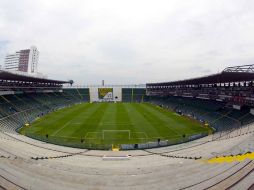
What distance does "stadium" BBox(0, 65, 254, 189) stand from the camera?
16094 mm

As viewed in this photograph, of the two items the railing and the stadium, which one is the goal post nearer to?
the stadium

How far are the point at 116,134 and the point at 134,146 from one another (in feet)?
35.5

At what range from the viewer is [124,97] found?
11244 cm

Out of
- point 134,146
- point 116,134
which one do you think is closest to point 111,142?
point 116,134

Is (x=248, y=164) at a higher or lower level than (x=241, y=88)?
lower

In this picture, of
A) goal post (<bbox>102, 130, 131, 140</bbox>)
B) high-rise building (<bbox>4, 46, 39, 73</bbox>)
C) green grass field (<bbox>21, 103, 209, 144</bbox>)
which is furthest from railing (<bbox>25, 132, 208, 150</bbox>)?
high-rise building (<bbox>4, 46, 39, 73</bbox>)

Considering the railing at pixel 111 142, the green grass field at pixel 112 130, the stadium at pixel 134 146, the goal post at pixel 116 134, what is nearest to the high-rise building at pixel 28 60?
the stadium at pixel 134 146

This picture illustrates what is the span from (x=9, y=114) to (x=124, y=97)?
68289mm

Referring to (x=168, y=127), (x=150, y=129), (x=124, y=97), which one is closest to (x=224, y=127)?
(x=168, y=127)

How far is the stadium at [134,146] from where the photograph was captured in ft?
52.8

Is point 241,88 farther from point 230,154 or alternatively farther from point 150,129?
point 230,154

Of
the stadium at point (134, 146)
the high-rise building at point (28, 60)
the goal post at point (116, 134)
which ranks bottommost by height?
the goal post at point (116, 134)

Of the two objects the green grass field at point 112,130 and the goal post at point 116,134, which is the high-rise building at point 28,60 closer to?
the green grass field at point 112,130

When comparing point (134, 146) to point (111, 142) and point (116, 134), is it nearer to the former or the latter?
point (111, 142)
